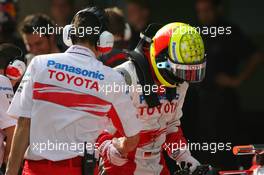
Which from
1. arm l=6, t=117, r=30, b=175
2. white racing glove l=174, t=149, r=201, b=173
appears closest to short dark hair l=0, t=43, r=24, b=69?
arm l=6, t=117, r=30, b=175

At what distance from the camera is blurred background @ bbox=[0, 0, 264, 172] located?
8281mm

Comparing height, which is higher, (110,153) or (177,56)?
(177,56)

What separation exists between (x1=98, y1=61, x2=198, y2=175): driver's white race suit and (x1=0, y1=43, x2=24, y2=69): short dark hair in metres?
0.84

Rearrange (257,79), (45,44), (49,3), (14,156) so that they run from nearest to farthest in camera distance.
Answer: (14,156) → (45,44) → (49,3) → (257,79)

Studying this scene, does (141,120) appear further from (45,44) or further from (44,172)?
(45,44)

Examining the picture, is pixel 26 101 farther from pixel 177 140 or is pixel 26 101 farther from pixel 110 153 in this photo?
pixel 177 140

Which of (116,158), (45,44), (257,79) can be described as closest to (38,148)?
(116,158)

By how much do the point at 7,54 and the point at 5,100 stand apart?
59 centimetres

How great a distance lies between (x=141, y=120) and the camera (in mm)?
5844

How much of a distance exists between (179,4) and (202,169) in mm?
4637

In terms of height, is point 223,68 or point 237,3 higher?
point 237,3

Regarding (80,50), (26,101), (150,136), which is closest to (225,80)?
(150,136)

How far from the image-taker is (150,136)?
5.95 m

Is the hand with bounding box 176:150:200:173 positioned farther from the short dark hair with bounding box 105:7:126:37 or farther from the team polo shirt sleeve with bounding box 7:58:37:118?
the short dark hair with bounding box 105:7:126:37
